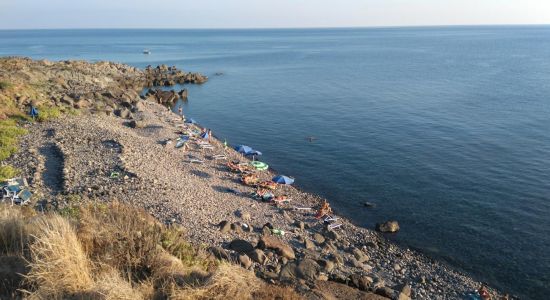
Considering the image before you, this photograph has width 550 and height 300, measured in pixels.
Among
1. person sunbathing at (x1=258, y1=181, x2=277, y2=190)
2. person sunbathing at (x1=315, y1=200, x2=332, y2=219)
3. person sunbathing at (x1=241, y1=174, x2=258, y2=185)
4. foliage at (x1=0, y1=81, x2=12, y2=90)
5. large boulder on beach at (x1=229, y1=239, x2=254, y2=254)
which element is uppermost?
foliage at (x1=0, y1=81, x2=12, y2=90)

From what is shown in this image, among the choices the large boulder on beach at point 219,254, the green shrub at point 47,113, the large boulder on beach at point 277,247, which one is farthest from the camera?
the green shrub at point 47,113

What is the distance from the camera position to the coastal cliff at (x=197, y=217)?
9.91 m

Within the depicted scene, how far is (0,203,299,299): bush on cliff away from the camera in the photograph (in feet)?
26.6

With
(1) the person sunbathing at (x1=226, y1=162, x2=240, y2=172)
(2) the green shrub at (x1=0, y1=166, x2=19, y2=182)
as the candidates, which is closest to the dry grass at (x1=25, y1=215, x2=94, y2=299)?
(2) the green shrub at (x1=0, y1=166, x2=19, y2=182)

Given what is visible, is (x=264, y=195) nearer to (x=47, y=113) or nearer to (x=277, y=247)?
(x=277, y=247)

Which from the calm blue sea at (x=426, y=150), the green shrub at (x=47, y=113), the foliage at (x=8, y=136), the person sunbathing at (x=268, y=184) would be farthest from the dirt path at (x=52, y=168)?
the calm blue sea at (x=426, y=150)

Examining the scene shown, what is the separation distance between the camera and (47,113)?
37.8 metres

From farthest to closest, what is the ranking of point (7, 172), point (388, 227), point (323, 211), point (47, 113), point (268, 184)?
point (47, 113)
point (268, 184)
point (323, 211)
point (388, 227)
point (7, 172)

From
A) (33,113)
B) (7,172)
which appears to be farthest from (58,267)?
(33,113)

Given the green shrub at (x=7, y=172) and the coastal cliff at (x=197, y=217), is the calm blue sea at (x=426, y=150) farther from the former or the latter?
the green shrub at (x=7, y=172)

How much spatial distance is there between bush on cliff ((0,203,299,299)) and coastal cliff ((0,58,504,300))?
0.18 feet

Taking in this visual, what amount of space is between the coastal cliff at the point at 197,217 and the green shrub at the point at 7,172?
21.0 inches

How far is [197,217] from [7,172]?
12119mm

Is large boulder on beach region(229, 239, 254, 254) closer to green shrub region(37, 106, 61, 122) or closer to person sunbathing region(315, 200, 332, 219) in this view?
person sunbathing region(315, 200, 332, 219)
